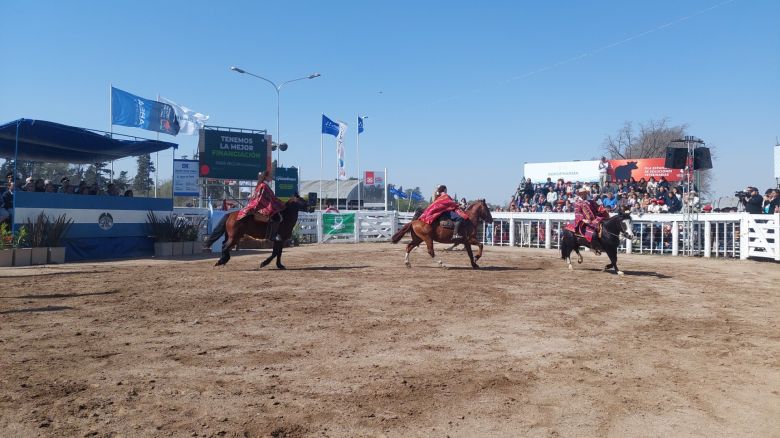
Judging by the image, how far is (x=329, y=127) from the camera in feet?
115

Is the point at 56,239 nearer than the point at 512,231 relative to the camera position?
Yes

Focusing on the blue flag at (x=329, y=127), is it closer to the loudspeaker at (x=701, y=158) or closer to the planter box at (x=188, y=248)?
the planter box at (x=188, y=248)

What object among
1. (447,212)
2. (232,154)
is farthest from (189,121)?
(447,212)

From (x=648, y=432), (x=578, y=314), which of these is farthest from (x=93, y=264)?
(x=648, y=432)

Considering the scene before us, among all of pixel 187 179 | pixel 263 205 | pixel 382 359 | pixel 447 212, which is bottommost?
pixel 382 359

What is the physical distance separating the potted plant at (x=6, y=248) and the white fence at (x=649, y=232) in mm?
13272

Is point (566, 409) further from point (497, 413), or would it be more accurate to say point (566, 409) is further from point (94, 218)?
point (94, 218)

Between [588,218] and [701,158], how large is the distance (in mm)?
8848

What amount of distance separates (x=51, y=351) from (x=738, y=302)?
34.9 ft

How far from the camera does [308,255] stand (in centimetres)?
1900

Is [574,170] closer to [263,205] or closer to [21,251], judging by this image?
[263,205]

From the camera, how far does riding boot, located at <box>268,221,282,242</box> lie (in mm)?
13945

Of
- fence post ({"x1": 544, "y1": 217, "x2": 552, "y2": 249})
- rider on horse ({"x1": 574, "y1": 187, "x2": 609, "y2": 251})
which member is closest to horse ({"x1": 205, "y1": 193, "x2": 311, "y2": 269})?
rider on horse ({"x1": 574, "y1": 187, "x2": 609, "y2": 251})

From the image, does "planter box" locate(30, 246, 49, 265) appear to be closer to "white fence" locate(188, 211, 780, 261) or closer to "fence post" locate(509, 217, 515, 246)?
"white fence" locate(188, 211, 780, 261)
